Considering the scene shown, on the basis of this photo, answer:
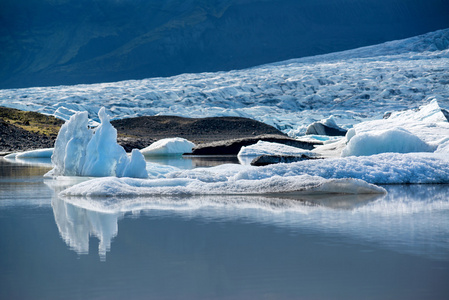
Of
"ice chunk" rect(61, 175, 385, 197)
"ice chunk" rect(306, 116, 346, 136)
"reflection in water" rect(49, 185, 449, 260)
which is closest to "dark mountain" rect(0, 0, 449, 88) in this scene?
"ice chunk" rect(306, 116, 346, 136)

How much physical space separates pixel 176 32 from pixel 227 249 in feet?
316

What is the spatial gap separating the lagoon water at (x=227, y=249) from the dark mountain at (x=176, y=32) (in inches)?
3703

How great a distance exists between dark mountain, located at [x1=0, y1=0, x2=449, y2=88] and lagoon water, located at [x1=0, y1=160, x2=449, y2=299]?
3703 inches

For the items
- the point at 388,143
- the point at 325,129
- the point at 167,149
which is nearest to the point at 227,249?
the point at 388,143

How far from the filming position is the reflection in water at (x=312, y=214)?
11.6 ft

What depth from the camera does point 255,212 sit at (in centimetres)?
471

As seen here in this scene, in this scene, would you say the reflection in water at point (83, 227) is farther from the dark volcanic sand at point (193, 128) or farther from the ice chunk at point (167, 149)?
the dark volcanic sand at point (193, 128)

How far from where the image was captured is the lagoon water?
251 cm

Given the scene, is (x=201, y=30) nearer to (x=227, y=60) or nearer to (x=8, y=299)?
(x=227, y=60)

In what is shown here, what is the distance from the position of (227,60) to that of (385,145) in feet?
298

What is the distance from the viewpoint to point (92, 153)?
8.74 meters

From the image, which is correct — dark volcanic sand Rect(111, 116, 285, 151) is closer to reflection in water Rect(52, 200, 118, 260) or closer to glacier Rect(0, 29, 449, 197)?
glacier Rect(0, 29, 449, 197)

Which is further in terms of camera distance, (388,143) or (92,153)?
(388,143)

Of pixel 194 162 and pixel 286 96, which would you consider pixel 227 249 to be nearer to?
pixel 194 162
